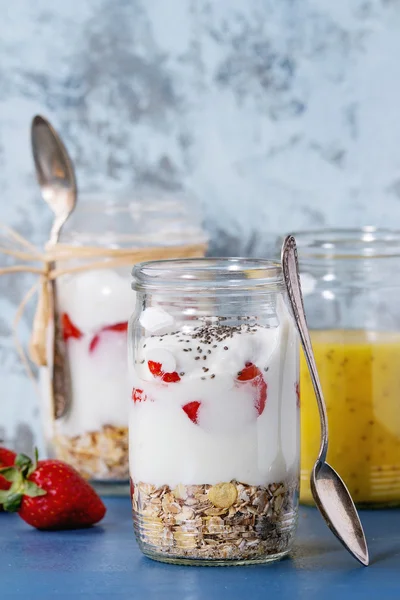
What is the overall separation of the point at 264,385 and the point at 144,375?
0.11 m

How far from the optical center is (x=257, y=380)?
84 centimetres

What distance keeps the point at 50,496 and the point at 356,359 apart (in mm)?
357

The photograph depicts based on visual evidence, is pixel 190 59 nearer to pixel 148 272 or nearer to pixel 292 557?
pixel 148 272

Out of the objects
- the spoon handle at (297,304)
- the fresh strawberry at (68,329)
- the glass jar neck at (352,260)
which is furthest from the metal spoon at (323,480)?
the fresh strawberry at (68,329)

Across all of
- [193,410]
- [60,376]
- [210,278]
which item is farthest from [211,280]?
[60,376]

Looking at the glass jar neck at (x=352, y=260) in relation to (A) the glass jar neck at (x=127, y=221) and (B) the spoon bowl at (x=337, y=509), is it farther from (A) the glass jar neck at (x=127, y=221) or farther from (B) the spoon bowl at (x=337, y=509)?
(B) the spoon bowl at (x=337, y=509)

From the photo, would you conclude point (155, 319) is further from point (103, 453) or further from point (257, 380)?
point (103, 453)

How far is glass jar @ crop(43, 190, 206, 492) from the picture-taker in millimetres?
1105

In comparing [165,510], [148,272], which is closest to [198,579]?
[165,510]

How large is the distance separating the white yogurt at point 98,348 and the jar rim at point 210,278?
21 centimetres

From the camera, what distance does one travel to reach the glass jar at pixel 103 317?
1.11m

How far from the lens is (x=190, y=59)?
49.7 inches

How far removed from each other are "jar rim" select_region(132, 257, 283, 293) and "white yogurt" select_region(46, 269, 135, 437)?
0.21 meters

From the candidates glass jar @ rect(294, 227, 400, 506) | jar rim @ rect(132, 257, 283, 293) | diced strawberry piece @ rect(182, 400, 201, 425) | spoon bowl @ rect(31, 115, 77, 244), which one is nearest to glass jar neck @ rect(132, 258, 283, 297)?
A: jar rim @ rect(132, 257, 283, 293)
